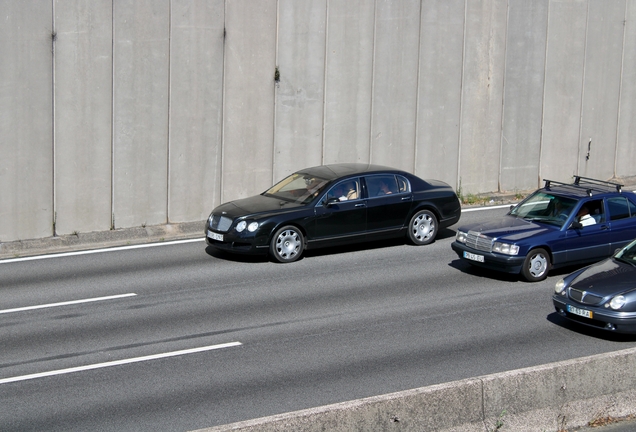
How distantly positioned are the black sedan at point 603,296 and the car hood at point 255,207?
5.48 metres

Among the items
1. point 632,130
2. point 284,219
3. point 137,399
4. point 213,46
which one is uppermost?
point 213,46

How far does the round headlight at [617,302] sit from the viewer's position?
10.3 meters

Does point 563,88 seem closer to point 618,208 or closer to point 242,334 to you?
point 618,208

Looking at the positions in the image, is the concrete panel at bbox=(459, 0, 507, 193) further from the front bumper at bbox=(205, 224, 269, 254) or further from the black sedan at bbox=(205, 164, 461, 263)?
the front bumper at bbox=(205, 224, 269, 254)

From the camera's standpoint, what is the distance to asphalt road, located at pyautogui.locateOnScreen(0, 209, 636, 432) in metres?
8.88

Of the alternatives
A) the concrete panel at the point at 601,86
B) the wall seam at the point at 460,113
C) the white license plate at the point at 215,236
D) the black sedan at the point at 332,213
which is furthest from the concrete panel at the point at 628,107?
the white license plate at the point at 215,236

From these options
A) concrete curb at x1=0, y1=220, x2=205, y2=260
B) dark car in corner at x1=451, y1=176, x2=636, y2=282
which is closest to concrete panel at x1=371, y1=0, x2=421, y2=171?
concrete curb at x1=0, y1=220, x2=205, y2=260

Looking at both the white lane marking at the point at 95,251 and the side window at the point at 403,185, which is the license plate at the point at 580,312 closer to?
the side window at the point at 403,185

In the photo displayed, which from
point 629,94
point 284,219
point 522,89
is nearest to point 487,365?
point 284,219

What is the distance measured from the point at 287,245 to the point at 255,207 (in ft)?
3.10

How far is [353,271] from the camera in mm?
14258

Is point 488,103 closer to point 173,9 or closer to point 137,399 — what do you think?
point 173,9

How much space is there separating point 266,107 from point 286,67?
100 centimetres

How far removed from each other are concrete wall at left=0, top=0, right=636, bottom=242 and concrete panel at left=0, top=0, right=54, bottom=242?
3 cm
